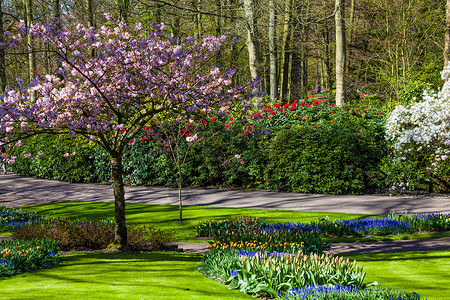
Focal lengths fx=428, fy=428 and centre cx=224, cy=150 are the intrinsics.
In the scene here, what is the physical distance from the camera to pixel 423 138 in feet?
43.1

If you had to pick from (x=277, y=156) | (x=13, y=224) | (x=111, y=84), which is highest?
(x=111, y=84)

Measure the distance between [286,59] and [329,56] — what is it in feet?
14.5

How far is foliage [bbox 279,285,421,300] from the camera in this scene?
450cm

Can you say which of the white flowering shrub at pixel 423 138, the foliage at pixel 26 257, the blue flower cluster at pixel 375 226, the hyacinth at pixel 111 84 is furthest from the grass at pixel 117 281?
the white flowering shrub at pixel 423 138

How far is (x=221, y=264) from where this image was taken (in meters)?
6.21

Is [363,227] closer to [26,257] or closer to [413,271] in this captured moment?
[413,271]

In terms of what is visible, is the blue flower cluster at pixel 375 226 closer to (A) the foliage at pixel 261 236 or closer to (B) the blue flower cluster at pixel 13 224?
(A) the foliage at pixel 261 236

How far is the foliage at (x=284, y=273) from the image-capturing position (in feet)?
17.3

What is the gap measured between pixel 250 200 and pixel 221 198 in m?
1.10

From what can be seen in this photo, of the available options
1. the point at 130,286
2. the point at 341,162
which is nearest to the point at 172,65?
the point at 130,286

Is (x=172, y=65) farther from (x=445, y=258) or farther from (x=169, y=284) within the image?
(x=445, y=258)

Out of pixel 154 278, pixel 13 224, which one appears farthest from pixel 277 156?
pixel 154 278

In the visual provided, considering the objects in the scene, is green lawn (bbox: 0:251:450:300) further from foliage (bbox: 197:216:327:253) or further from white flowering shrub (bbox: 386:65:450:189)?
white flowering shrub (bbox: 386:65:450:189)

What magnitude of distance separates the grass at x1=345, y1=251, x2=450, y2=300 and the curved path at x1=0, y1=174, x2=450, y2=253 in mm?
579
